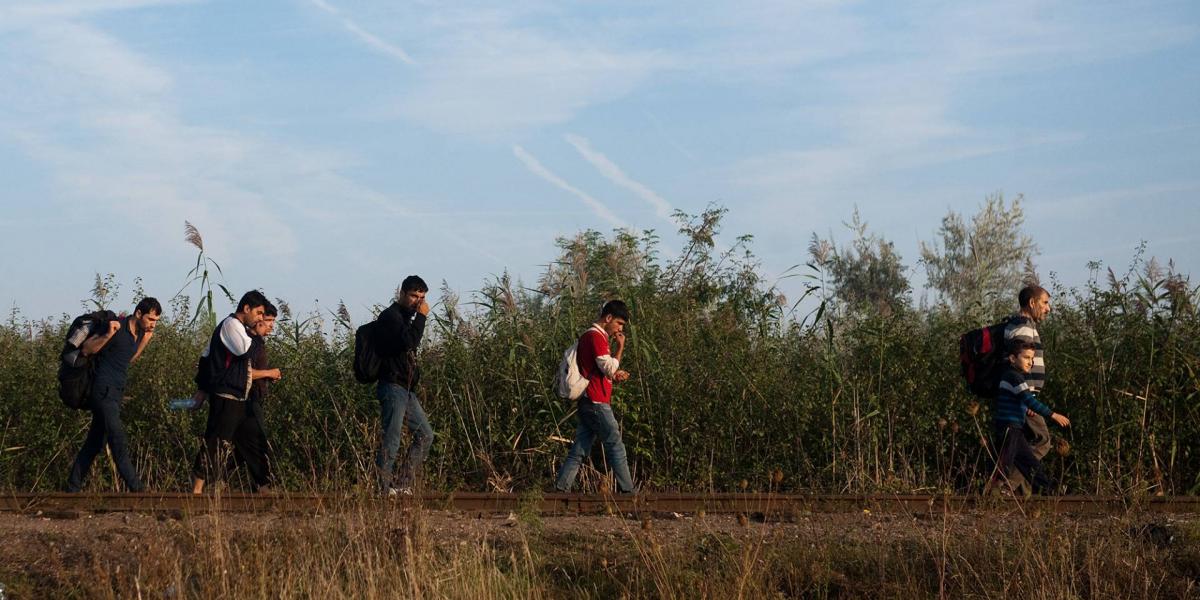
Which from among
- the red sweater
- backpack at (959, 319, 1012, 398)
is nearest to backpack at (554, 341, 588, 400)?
the red sweater

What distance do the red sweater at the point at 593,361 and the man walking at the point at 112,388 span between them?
385 cm

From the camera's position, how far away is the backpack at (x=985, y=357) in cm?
1030

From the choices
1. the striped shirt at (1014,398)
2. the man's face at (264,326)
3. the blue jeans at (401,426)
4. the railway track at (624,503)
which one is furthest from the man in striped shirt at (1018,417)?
the man's face at (264,326)

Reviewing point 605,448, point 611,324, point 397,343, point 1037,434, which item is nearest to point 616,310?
point 611,324

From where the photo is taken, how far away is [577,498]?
952 cm

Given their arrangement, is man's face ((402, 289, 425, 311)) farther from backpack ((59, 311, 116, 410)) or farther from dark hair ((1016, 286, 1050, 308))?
dark hair ((1016, 286, 1050, 308))

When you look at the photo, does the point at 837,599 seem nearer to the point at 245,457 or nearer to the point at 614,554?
the point at 614,554

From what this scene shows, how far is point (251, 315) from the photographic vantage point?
10.8m

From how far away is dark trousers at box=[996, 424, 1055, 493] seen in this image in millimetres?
10086

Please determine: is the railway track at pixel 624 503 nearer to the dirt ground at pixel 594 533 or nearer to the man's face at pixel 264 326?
the dirt ground at pixel 594 533

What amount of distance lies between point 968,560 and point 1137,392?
4770 mm

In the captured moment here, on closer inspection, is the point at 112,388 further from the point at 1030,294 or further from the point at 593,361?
the point at 1030,294

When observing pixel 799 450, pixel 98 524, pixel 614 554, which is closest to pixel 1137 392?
pixel 799 450

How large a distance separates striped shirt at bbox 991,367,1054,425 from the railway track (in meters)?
0.85
